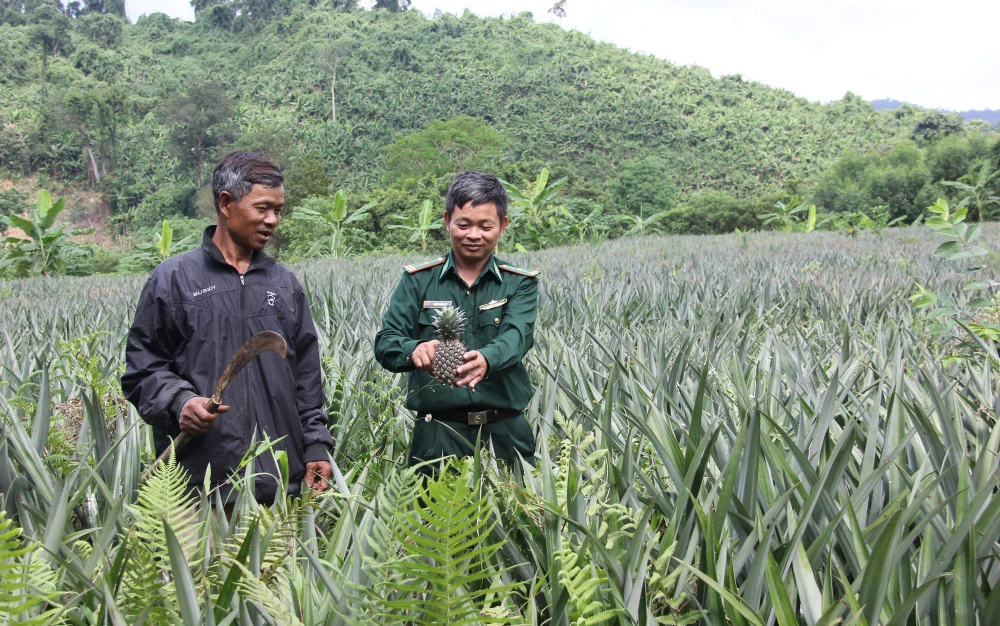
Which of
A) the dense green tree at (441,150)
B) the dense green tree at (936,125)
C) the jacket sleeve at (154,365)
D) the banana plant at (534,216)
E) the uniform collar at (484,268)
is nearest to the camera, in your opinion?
the jacket sleeve at (154,365)

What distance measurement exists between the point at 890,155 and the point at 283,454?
90.6 feet

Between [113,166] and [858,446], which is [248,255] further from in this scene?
[113,166]

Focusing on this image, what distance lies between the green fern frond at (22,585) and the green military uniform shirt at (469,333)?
94 cm

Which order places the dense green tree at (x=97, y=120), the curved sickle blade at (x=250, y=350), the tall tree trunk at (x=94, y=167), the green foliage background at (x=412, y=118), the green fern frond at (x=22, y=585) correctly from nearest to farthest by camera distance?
the green fern frond at (x=22, y=585) → the curved sickle blade at (x=250, y=350) → the green foliage background at (x=412, y=118) → the dense green tree at (x=97, y=120) → the tall tree trunk at (x=94, y=167)

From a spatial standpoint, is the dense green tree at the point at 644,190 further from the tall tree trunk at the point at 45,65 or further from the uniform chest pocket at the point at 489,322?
the tall tree trunk at the point at 45,65

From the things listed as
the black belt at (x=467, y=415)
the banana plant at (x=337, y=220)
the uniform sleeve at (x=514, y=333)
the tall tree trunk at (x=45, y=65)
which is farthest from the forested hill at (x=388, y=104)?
the black belt at (x=467, y=415)

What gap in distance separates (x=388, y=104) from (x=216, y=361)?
1870 inches

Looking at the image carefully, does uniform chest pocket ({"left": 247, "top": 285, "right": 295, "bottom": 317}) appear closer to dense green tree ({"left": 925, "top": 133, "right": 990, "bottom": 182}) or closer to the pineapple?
the pineapple

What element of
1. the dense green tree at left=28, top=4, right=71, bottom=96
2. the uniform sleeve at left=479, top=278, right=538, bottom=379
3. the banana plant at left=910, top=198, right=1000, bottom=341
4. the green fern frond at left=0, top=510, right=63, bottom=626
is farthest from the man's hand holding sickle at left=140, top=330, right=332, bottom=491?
the dense green tree at left=28, top=4, right=71, bottom=96

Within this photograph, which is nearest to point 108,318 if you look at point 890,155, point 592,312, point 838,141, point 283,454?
point 592,312

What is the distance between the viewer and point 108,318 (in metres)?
3.99

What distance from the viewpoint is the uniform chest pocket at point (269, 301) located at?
1.79m

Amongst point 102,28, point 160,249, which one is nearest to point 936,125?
point 160,249

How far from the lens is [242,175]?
5.70 feet
